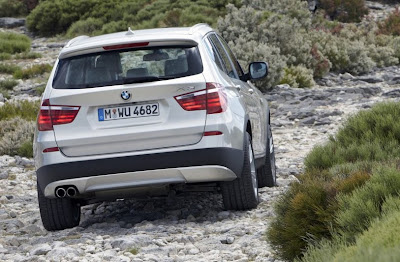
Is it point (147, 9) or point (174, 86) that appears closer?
point (174, 86)

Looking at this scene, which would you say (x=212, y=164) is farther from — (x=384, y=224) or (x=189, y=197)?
(x=384, y=224)

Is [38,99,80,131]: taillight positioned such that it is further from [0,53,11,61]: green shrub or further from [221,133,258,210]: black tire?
[0,53,11,61]: green shrub

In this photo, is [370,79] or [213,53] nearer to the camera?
[213,53]

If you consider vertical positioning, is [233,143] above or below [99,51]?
below

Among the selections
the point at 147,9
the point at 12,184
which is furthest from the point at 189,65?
the point at 147,9

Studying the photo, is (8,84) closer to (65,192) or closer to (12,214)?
(12,214)

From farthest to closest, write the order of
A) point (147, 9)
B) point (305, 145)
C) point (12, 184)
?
point (147, 9) → point (305, 145) → point (12, 184)

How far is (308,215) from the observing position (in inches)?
221

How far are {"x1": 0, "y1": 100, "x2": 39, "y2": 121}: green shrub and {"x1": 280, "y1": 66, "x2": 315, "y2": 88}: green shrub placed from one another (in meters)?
6.58

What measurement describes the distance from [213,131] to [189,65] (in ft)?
2.02

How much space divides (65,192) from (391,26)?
2865 cm

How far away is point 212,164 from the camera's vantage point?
7242 mm

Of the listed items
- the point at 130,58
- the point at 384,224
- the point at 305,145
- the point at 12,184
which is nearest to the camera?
the point at 384,224

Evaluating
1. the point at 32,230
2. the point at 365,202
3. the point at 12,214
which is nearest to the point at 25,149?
the point at 12,214
